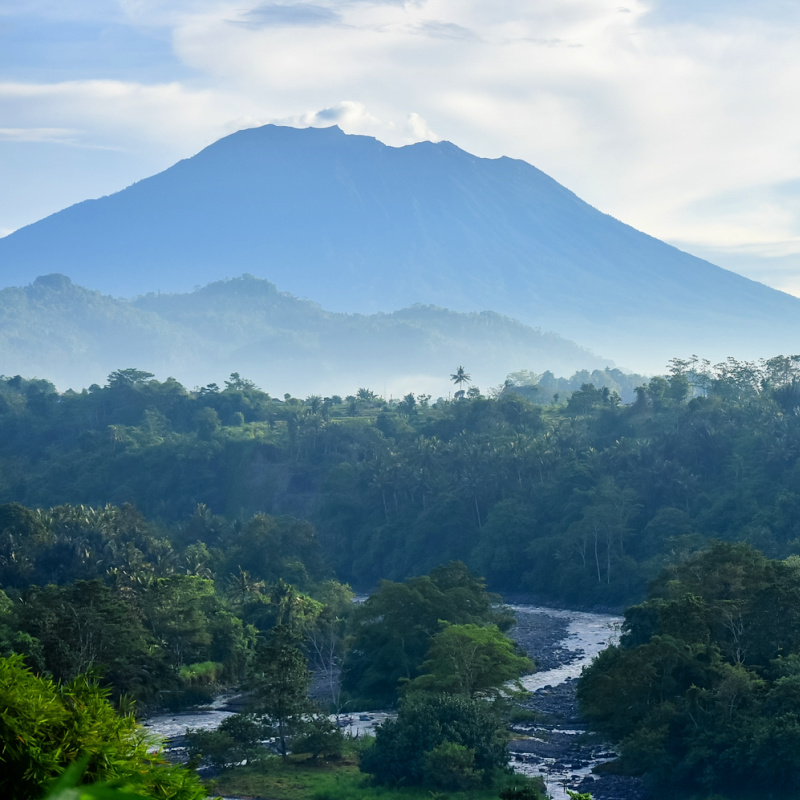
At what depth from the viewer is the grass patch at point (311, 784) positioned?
26.9 meters

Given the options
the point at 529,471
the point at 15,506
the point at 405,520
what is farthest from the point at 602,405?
the point at 15,506

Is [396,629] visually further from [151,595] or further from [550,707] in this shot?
[151,595]

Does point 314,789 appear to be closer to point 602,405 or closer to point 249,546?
point 249,546

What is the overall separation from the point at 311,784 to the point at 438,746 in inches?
145

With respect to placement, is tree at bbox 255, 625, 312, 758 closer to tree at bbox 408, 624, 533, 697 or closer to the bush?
tree at bbox 408, 624, 533, 697

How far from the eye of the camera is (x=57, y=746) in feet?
26.3

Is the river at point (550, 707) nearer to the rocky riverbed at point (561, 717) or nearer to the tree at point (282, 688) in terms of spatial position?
the rocky riverbed at point (561, 717)

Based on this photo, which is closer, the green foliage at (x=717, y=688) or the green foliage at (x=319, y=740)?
the green foliage at (x=717, y=688)

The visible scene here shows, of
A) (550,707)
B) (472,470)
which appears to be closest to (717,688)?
(550,707)

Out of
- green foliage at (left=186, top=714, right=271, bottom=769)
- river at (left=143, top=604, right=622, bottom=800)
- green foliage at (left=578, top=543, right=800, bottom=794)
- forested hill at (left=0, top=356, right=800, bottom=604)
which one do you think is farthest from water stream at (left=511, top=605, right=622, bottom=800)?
green foliage at (left=186, top=714, right=271, bottom=769)

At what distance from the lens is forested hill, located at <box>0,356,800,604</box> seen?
189ft

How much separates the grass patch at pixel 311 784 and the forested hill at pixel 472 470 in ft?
79.2

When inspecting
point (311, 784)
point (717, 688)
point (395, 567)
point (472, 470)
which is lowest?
point (311, 784)

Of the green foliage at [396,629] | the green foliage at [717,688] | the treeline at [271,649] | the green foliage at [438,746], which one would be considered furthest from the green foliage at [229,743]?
the green foliage at [717,688]
